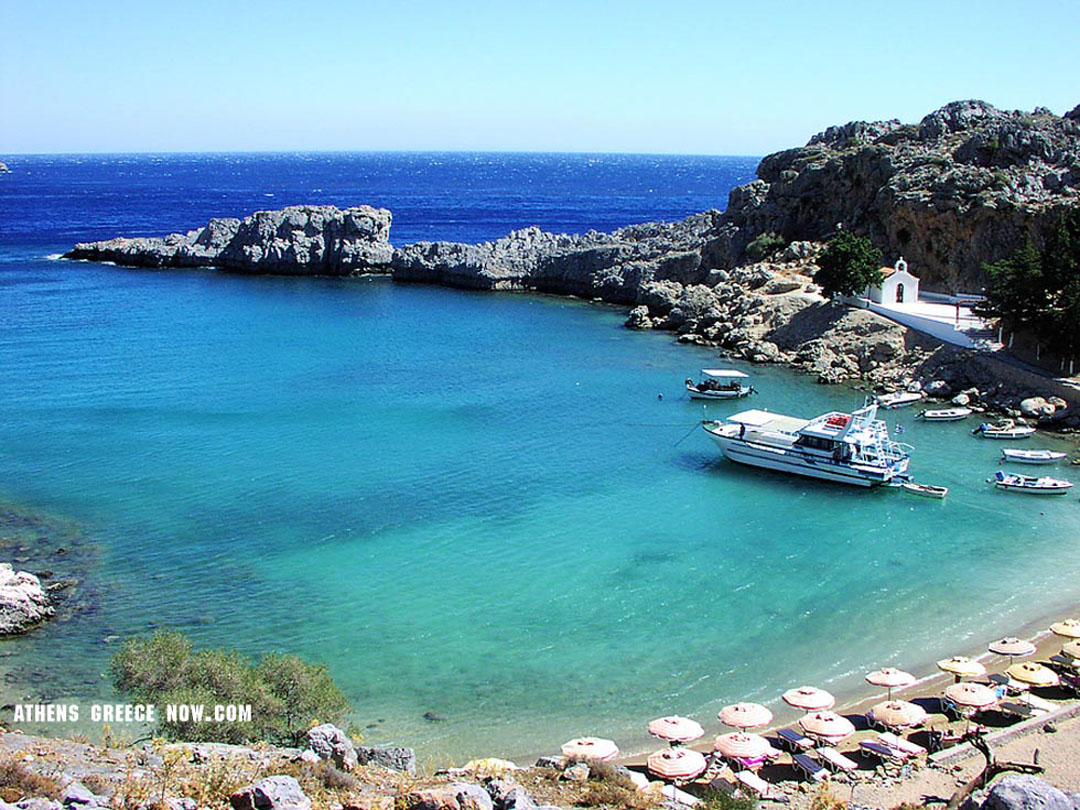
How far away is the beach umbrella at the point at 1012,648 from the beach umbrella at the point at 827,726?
593cm

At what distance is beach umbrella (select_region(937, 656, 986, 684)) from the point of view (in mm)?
24627

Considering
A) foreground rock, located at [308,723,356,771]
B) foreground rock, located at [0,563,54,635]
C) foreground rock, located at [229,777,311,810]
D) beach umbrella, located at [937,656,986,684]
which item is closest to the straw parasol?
beach umbrella, located at [937,656,986,684]

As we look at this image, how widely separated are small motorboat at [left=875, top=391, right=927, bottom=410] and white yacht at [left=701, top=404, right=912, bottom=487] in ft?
26.1

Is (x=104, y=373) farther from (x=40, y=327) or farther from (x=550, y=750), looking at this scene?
(x=550, y=750)

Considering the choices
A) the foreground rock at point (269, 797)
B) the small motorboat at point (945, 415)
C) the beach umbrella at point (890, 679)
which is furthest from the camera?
the small motorboat at point (945, 415)

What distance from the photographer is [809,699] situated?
77.4ft

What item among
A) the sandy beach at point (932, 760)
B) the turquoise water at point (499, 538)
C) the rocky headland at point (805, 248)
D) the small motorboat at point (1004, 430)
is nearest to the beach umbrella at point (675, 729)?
the sandy beach at point (932, 760)

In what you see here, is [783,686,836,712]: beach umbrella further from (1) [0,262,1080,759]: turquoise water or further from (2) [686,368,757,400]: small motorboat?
(2) [686,368,757,400]: small motorboat

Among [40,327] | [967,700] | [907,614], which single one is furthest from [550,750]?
[40,327]

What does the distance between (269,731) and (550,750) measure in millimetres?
6335

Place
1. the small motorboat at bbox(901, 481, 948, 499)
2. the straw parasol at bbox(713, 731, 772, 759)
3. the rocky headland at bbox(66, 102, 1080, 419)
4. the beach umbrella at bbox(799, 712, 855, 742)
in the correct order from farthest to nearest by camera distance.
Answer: the rocky headland at bbox(66, 102, 1080, 419) → the small motorboat at bbox(901, 481, 948, 499) → the beach umbrella at bbox(799, 712, 855, 742) → the straw parasol at bbox(713, 731, 772, 759)

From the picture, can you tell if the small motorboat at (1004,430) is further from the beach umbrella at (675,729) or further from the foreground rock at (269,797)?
the foreground rock at (269,797)

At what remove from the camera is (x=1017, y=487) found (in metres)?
39.7

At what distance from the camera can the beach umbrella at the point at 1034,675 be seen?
24.3 meters
